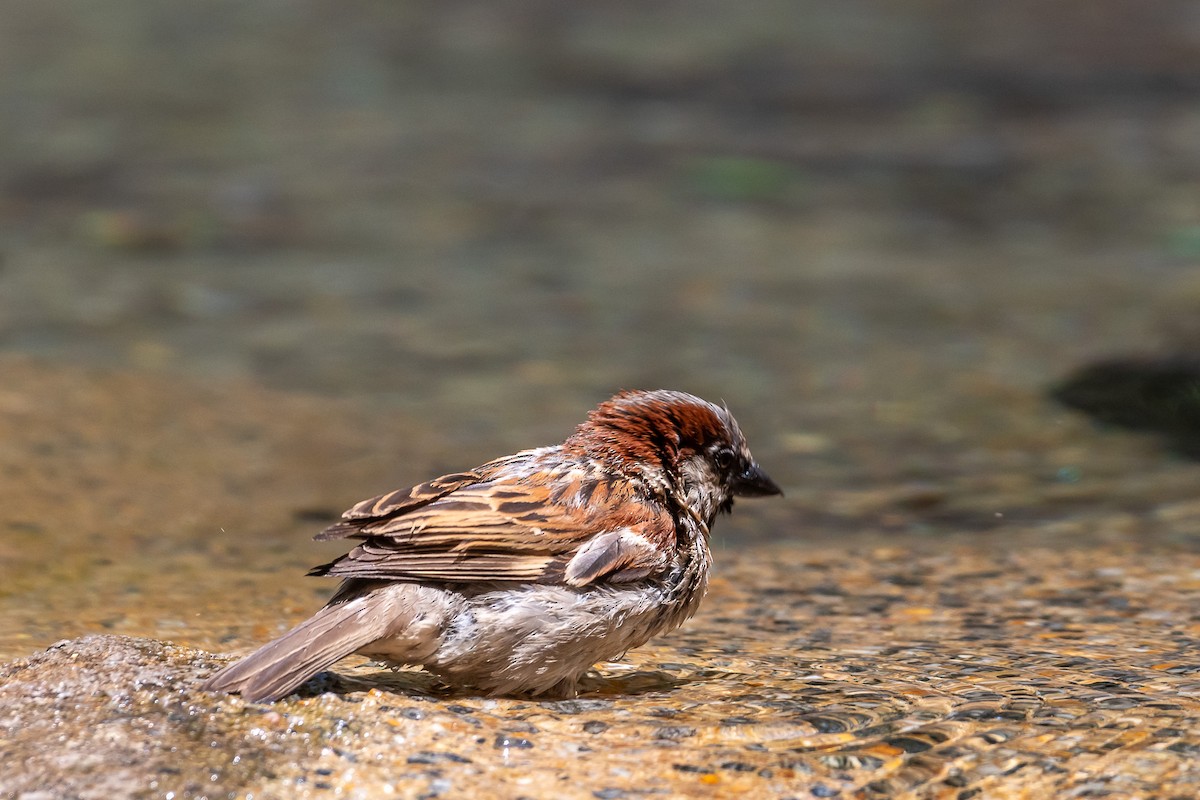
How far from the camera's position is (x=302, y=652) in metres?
3.84

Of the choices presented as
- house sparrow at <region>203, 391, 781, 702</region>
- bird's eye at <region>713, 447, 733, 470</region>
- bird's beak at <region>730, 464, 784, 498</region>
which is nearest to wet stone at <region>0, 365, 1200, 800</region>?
house sparrow at <region>203, 391, 781, 702</region>

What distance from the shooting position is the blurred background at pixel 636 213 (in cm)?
846

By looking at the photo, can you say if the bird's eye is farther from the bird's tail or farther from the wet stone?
the bird's tail

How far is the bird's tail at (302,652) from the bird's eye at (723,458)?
130cm

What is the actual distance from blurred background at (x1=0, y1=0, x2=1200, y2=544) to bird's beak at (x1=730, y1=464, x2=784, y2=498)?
5.54ft

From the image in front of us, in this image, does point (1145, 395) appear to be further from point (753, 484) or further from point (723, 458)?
point (723, 458)

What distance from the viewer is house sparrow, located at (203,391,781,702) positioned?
13.1 ft

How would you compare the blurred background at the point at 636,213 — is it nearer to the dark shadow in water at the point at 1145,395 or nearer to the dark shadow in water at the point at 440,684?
the dark shadow in water at the point at 1145,395

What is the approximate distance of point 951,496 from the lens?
23.1 ft

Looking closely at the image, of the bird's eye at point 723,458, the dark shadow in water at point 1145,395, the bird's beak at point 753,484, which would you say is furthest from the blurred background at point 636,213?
the bird's eye at point 723,458

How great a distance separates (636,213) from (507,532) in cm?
810

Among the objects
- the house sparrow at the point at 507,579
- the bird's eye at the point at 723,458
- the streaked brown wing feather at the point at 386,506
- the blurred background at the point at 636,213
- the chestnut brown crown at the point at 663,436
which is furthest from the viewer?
the blurred background at the point at 636,213

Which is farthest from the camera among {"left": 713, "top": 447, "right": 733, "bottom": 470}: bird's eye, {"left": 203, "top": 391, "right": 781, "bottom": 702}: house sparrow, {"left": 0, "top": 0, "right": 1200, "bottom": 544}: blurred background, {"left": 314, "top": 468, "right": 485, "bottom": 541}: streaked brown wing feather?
{"left": 0, "top": 0, "right": 1200, "bottom": 544}: blurred background

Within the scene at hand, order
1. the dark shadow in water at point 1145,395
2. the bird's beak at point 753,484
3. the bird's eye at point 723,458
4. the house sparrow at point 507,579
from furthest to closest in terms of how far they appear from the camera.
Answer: the dark shadow in water at point 1145,395, the bird's beak at point 753,484, the bird's eye at point 723,458, the house sparrow at point 507,579
